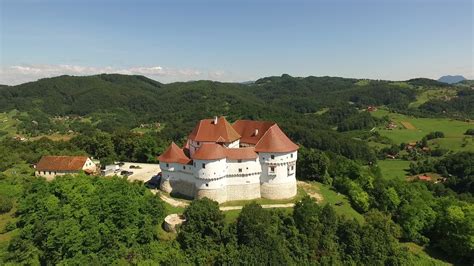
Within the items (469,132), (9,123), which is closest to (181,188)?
(469,132)

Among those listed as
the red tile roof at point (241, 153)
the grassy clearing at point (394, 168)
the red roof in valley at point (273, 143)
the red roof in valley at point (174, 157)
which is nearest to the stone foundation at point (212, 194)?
the red tile roof at point (241, 153)

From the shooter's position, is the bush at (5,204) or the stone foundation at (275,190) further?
the stone foundation at (275,190)

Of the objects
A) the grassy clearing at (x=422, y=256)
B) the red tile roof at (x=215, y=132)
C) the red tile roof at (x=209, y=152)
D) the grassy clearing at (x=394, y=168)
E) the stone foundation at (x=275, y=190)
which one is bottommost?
the grassy clearing at (x=394, y=168)

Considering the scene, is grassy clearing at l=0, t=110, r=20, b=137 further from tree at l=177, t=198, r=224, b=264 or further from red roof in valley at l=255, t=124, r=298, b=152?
tree at l=177, t=198, r=224, b=264

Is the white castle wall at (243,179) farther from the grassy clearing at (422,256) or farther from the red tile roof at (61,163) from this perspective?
the red tile roof at (61,163)

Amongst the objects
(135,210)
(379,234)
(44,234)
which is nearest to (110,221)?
(135,210)

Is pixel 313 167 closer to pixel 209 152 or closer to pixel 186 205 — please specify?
pixel 209 152

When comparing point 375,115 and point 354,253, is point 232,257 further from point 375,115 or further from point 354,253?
point 375,115

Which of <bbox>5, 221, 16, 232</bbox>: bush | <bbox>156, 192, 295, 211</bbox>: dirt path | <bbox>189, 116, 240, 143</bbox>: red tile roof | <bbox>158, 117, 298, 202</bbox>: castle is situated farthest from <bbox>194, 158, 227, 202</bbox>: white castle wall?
<bbox>5, 221, 16, 232</bbox>: bush
